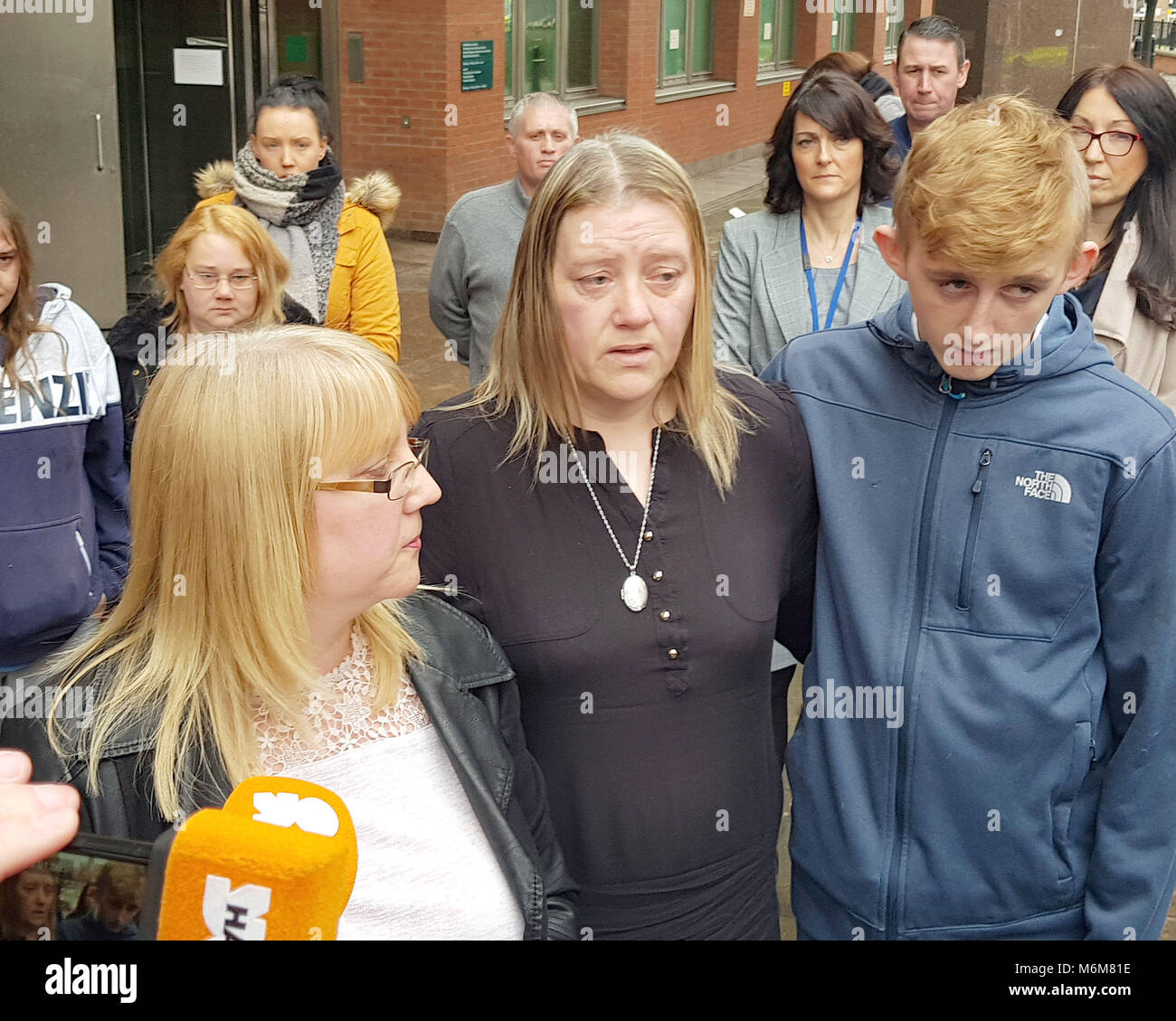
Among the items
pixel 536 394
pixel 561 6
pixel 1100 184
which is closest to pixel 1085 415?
pixel 536 394

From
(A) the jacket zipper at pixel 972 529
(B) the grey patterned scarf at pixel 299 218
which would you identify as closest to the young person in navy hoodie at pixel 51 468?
(B) the grey patterned scarf at pixel 299 218

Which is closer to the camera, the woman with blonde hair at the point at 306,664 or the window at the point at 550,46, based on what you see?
the woman with blonde hair at the point at 306,664

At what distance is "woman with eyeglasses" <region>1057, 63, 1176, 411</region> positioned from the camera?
3523 mm

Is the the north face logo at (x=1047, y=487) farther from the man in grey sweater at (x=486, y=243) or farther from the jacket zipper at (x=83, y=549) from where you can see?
the man in grey sweater at (x=486, y=243)

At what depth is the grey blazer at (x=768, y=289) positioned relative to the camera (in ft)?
13.6

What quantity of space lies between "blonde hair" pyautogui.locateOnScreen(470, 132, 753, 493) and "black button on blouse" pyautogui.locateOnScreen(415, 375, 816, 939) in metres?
0.03

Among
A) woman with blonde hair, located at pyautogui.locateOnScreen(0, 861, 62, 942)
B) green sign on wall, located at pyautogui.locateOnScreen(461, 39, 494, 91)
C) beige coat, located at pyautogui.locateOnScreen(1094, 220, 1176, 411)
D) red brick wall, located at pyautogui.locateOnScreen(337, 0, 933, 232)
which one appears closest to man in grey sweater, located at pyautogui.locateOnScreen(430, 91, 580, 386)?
beige coat, located at pyautogui.locateOnScreen(1094, 220, 1176, 411)

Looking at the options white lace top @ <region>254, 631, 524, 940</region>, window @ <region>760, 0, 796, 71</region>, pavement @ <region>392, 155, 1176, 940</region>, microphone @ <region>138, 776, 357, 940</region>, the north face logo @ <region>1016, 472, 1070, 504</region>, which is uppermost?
window @ <region>760, 0, 796, 71</region>

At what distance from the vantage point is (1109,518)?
→ 2.04 m

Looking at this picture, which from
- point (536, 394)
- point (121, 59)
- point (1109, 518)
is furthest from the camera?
point (121, 59)

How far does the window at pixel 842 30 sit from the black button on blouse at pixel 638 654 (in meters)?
21.6

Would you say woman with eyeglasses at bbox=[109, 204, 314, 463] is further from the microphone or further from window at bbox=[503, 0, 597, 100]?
window at bbox=[503, 0, 597, 100]

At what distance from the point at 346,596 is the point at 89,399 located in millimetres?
2181

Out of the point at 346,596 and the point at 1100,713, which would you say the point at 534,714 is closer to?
the point at 346,596
